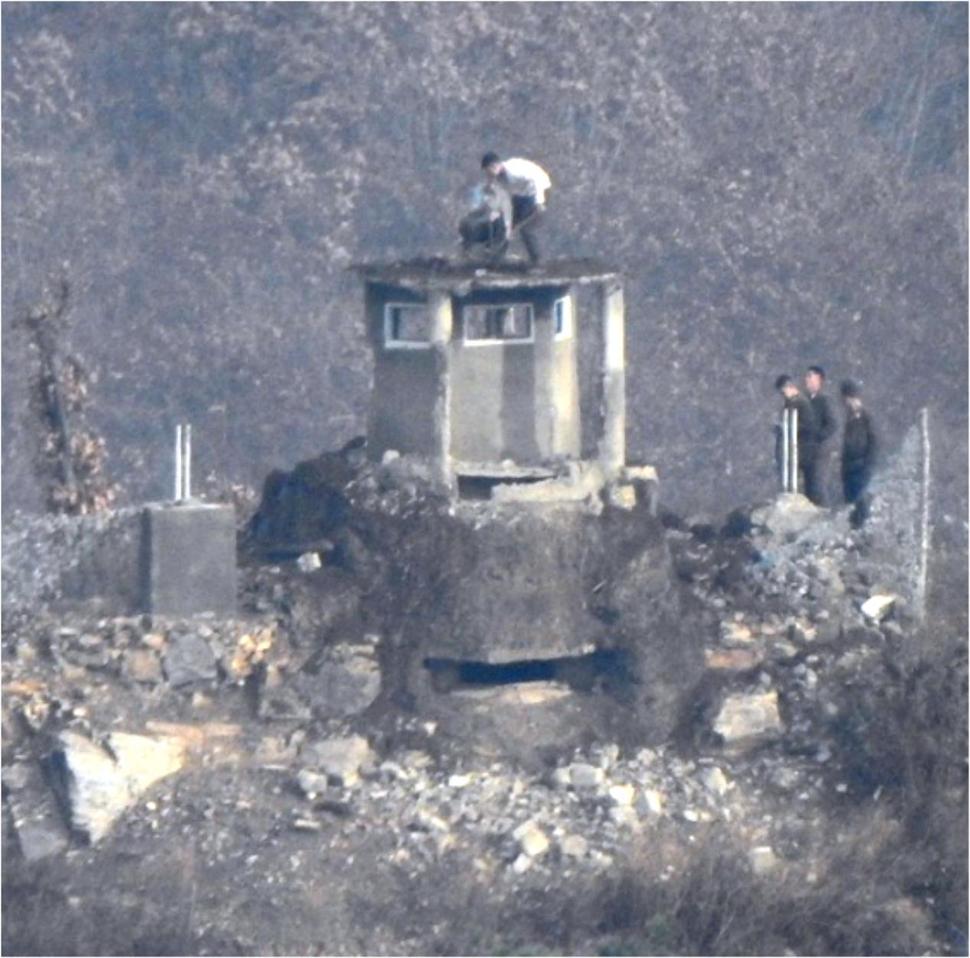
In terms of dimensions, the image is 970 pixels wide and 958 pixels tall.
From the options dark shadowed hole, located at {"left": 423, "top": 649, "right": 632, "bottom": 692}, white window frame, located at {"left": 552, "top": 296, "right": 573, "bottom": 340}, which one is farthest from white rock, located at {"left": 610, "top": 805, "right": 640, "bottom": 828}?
white window frame, located at {"left": 552, "top": 296, "right": 573, "bottom": 340}

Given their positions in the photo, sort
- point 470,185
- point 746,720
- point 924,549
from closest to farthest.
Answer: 1. point 746,720
2. point 924,549
3. point 470,185

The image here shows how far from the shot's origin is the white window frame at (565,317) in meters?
20.4

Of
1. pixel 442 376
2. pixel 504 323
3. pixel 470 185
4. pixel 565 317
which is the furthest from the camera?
pixel 470 185

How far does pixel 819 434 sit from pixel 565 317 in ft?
7.35

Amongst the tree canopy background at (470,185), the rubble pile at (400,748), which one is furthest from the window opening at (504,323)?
the tree canopy background at (470,185)

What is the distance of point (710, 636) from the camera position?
20.6 meters

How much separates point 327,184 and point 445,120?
1.66 m

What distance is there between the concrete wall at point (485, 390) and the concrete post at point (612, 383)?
0.34 metres

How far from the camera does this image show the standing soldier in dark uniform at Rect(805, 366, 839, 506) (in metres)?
21.7

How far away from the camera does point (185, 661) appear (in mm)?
19578

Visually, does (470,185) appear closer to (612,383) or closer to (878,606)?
(612,383)

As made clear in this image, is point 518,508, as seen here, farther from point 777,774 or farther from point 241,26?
point 241,26

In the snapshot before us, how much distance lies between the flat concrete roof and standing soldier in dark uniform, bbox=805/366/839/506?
84.1 inches

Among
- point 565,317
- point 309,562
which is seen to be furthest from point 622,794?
point 565,317
